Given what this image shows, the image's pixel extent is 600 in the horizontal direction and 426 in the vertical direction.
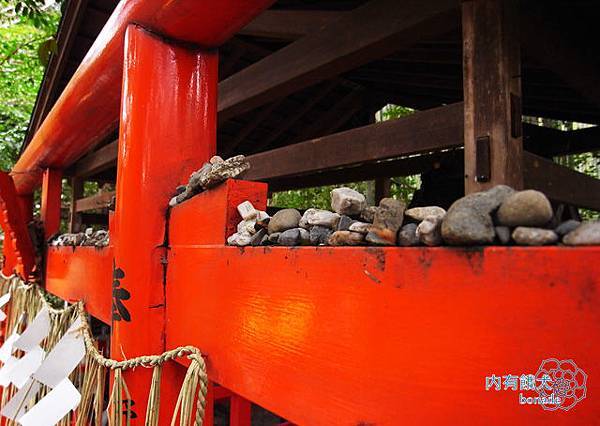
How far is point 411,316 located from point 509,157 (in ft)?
2.81

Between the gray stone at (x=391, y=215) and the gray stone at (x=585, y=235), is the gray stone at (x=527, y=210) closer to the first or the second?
the gray stone at (x=585, y=235)

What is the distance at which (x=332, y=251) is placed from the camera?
67 centimetres

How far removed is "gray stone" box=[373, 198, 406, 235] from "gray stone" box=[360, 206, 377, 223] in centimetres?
5

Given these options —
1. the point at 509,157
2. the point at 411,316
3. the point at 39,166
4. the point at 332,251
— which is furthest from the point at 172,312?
the point at 39,166

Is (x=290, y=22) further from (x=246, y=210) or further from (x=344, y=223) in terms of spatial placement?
(x=344, y=223)

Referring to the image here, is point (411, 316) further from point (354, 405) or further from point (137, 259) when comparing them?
point (137, 259)

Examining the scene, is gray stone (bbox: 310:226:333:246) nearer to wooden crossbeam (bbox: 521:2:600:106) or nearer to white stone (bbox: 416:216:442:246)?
white stone (bbox: 416:216:442:246)

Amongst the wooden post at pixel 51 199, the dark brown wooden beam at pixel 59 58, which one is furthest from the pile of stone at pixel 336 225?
the wooden post at pixel 51 199

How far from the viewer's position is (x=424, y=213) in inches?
23.5

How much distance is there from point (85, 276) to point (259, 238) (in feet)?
4.44

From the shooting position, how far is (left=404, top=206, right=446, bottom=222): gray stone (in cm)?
58

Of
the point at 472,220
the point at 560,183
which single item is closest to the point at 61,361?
the point at 472,220

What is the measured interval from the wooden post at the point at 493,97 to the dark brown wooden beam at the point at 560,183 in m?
0.13

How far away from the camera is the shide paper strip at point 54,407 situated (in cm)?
111
